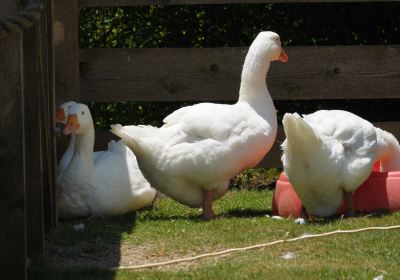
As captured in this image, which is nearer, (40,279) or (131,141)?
(40,279)

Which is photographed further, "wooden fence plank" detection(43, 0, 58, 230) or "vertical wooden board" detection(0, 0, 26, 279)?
"wooden fence plank" detection(43, 0, 58, 230)

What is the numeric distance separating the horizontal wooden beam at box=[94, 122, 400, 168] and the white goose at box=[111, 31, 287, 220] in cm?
140

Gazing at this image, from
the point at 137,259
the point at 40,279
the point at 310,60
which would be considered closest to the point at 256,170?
the point at 310,60

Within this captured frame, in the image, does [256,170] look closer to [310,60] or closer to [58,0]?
[310,60]

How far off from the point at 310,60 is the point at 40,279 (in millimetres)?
4122

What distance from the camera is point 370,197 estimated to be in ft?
23.5

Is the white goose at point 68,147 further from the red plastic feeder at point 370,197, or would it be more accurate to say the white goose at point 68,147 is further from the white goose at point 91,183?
the red plastic feeder at point 370,197

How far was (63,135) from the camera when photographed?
8000 millimetres

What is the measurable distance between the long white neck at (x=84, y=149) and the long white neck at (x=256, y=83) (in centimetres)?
121

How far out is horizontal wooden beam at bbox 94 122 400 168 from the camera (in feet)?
28.3

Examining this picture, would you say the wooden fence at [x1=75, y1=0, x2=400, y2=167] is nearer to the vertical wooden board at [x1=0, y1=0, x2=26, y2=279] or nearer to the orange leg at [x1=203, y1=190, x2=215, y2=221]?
the orange leg at [x1=203, y1=190, x2=215, y2=221]

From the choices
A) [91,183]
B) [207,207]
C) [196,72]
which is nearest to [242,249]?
[207,207]

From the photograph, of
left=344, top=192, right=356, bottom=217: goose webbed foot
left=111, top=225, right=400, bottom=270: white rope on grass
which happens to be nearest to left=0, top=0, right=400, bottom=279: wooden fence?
left=344, top=192, right=356, bottom=217: goose webbed foot


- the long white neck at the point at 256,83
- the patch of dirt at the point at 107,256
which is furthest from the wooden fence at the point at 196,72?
the patch of dirt at the point at 107,256
